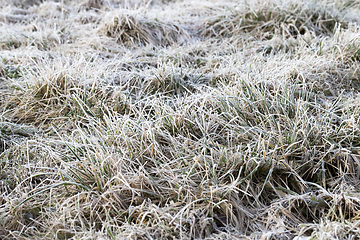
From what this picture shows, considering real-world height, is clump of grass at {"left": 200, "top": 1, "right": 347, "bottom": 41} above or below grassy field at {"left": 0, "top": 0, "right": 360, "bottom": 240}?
above

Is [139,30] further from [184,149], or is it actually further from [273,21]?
[184,149]

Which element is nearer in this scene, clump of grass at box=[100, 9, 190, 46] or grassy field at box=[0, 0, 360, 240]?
grassy field at box=[0, 0, 360, 240]

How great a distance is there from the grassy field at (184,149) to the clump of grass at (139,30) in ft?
1.20

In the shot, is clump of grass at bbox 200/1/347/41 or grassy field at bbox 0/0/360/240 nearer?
grassy field at bbox 0/0/360/240

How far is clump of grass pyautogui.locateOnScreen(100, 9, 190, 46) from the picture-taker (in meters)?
3.73

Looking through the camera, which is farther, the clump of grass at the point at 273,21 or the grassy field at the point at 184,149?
the clump of grass at the point at 273,21

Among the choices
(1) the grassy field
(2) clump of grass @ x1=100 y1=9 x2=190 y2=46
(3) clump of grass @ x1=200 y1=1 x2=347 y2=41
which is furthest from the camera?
(3) clump of grass @ x1=200 y1=1 x2=347 y2=41

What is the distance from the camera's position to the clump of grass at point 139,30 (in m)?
3.73

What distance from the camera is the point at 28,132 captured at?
2.45 metres

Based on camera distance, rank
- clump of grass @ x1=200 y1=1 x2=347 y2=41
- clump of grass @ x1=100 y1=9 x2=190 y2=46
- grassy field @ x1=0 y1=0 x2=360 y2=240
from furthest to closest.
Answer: clump of grass @ x1=200 y1=1 x2=347 y2=41 < clump of grass @ x1=100 y1=9 x2=190 y2=46 < grassy field @ x1=0 y1=0 x2=360 y2=240

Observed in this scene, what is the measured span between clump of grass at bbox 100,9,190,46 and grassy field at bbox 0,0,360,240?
0.37 meters

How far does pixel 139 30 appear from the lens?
377 cm

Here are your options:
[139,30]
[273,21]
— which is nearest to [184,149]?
[139,30]

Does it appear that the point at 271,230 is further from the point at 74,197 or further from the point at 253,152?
the point at 74,197
